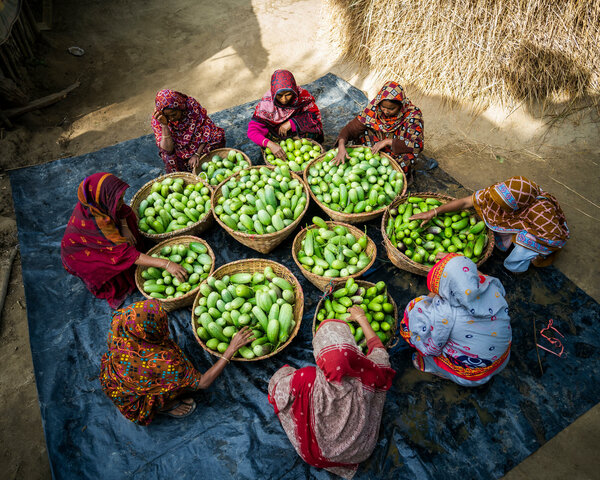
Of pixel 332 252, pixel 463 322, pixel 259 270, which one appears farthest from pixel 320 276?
pixel 463 322

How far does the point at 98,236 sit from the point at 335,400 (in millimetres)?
2821

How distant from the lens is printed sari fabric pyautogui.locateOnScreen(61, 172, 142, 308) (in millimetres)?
3285

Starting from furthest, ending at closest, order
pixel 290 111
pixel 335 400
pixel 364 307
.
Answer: pixel 290 111 → pixel 364 307 → pixel 335 400

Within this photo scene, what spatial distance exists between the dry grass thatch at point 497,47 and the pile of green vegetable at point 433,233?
3.34 metres

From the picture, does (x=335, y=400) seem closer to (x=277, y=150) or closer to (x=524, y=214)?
(x=524, y=214)

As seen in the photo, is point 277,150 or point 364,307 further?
point 277,150

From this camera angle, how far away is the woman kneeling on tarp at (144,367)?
2436 mm

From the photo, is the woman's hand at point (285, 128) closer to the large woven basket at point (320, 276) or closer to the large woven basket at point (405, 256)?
the large woven basket at point (320, 276)

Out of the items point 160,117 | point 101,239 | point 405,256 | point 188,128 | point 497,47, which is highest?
point 497,47

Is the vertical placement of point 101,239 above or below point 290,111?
below

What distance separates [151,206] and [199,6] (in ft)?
28.7

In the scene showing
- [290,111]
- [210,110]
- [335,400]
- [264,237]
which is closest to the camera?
[335,400]

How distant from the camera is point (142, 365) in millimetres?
2459

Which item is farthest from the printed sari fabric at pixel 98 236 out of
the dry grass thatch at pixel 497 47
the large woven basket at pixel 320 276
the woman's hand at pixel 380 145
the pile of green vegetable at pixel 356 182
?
the dry grass thatch at pixel 497 47
